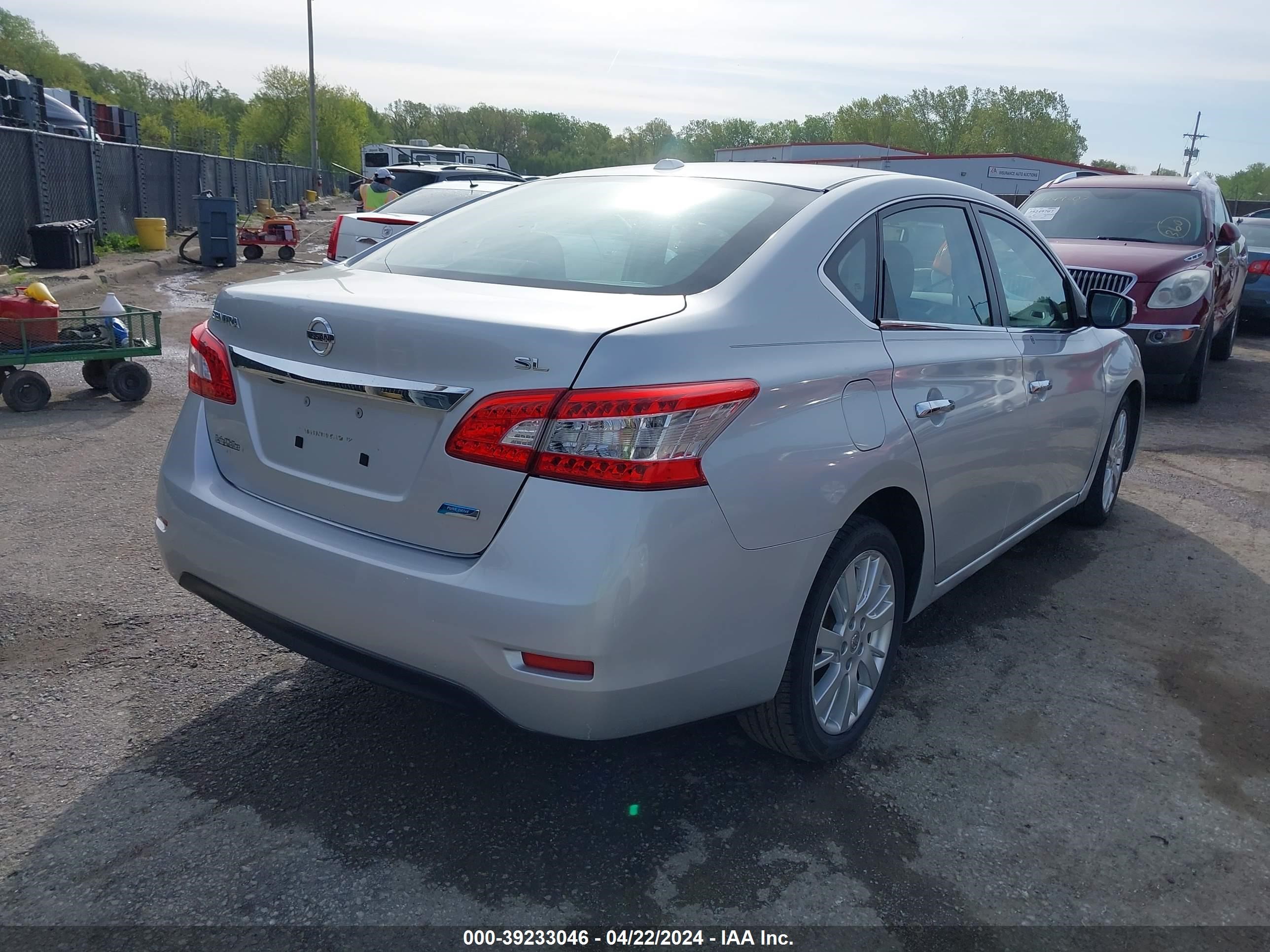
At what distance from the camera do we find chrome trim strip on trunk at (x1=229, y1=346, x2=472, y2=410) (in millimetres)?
2422

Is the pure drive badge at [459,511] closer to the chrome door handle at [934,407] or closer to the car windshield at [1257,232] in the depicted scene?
the chrome door handle at [934,407]

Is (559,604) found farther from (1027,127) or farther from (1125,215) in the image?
(1027,127)

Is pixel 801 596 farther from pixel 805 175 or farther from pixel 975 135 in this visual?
pixel 975 135

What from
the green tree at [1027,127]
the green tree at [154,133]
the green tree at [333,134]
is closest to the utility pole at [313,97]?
the green tree at [154,133]

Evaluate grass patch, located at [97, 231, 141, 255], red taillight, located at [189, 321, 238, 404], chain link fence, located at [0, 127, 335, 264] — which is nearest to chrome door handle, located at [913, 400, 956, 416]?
red taillight, located at [189, 321, 238, 404]

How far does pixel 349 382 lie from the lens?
257cm

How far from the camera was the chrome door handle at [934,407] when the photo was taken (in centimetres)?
314

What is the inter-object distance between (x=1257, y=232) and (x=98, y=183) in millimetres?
19982

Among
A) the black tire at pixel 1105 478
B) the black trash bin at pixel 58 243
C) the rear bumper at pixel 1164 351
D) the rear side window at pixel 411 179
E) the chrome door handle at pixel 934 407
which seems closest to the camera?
the chrome door handle at pixel 934 407

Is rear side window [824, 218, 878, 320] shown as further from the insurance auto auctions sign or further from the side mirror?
the insurance auto auctions sign

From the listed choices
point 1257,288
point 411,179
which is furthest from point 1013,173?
point 411,179

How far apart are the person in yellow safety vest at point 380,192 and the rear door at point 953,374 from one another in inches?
660

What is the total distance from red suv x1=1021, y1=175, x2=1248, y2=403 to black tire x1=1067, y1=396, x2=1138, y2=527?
2.89 m

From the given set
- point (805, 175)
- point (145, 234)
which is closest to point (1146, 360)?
point (805, 175)
